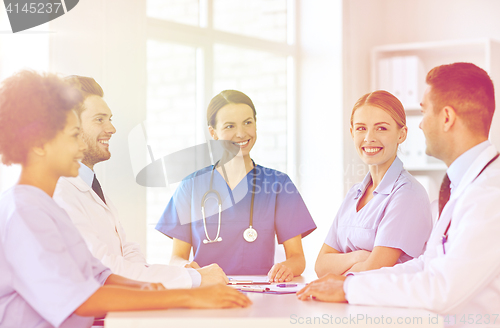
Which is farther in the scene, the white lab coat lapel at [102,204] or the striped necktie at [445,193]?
the white lab coat lapel at [102,204]

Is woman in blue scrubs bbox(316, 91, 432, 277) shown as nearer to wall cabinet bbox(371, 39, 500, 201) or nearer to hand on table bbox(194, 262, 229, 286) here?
hand on table bbox(194, 262, 229, 286)

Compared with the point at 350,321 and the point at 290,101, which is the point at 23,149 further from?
the point at 290,101

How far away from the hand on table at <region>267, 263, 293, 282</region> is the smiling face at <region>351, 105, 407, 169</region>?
47 cm

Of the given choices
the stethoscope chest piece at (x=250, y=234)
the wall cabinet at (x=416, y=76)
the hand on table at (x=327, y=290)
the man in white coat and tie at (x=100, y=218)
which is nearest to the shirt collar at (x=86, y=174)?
the man in white coat and tie at (x=100, y=218)

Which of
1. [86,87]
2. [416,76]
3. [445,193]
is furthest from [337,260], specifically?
[416,76]

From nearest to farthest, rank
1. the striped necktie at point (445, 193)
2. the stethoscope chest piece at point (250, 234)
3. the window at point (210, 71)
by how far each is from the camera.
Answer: the striped necktie at point (445, 193) → the stethoscope chest piece at point (250, 234) → the window at point (210, 71)

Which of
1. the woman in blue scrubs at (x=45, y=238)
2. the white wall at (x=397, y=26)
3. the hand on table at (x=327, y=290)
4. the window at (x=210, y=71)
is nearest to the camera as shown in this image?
the woman in blue scrubs at (x=45, y=238)

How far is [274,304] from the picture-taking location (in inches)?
45.9

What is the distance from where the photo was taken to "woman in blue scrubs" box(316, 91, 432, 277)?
1.60 metres

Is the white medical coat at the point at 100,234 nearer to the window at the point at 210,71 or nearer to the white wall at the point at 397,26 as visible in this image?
the window at the point at 210,71

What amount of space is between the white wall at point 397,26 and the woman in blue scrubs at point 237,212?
57.8 inches

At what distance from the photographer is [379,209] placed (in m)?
1.69

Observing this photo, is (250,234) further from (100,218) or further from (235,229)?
(100,218)

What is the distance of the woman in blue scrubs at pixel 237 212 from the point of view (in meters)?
1.98
